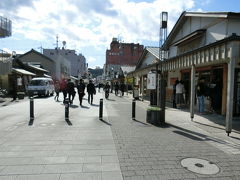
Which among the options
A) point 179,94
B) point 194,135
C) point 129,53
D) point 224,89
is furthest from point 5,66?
point 129,53

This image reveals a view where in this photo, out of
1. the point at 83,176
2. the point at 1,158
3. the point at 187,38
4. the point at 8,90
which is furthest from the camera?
the point at 8,90

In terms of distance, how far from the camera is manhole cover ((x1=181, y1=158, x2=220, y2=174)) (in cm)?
480

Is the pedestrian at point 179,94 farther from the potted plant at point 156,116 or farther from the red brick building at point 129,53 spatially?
the red brick building at point 129,53

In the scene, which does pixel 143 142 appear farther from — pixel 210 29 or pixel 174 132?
pixel 210 29

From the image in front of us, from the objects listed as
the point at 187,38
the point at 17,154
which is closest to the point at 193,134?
the point at 17,154

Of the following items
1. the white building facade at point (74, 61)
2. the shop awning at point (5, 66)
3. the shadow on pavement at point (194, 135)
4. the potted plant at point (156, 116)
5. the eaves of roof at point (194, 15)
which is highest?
the white building facade at point (74, 61)

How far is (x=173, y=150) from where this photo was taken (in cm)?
614

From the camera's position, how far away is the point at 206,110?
13.5 metres

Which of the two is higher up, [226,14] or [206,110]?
[226,14]

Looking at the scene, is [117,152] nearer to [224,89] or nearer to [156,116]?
[156,116]

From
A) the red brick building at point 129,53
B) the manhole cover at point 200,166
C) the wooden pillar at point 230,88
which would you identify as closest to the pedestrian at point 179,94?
the wooden pillar at point 230,88

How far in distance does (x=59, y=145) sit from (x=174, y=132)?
13.1 feet

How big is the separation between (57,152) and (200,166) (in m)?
3.40

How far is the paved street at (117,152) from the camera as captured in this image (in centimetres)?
465
